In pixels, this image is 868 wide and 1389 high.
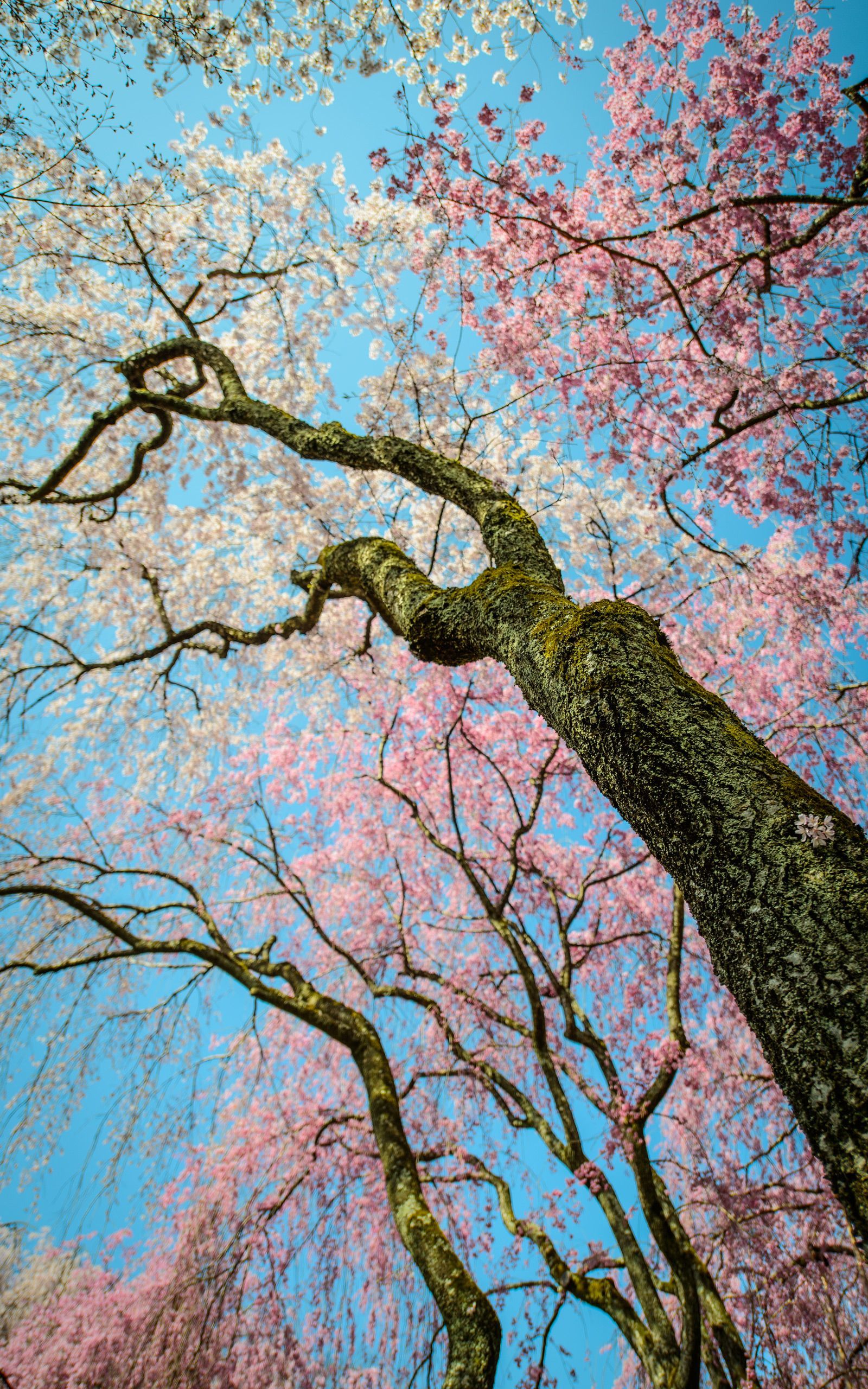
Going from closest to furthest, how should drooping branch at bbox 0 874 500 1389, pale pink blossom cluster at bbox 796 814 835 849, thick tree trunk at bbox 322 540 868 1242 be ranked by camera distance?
thick tree trunk at bbox 322 540 868 1242 < pale pink blossom cluster at bbox 796 814 835 849 < drooping branch at bbox 0 874 500 1389

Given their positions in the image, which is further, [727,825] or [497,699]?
[497,699]

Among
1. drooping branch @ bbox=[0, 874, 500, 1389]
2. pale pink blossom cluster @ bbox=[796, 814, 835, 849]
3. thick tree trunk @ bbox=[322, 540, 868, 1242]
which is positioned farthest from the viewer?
drooping branch @ bbox=[0, 874, 500, 1389]

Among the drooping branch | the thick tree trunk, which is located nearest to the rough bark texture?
the thick tree trunk

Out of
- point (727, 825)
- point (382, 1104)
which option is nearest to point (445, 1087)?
point (382, 1104)

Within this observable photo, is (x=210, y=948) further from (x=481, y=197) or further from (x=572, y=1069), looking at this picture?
(x=481, y=197)

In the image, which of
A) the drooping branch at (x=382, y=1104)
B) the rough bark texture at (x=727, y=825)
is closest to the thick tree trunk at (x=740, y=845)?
the rough bark texture at (x=727, y=825)

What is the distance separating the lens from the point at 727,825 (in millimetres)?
1126

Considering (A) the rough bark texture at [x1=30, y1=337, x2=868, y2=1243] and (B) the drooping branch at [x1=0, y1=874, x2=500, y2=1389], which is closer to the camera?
(A) the rough bark texture at [x1=30, y1=337, x2=868, y2=1243]

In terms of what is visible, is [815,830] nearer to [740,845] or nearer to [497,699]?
[740,845]

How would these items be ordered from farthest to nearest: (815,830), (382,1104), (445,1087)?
(445,1087) < (382,1104) < (815,830)

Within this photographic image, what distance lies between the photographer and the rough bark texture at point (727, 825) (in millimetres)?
887

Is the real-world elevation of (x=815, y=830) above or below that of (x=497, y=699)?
below

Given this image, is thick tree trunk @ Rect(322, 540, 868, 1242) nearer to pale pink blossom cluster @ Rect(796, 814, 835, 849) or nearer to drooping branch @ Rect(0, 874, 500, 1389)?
pale pink blossom cluster @ Rect(796, 814, 835, 849)

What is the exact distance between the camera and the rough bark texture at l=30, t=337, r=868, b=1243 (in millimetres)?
887
